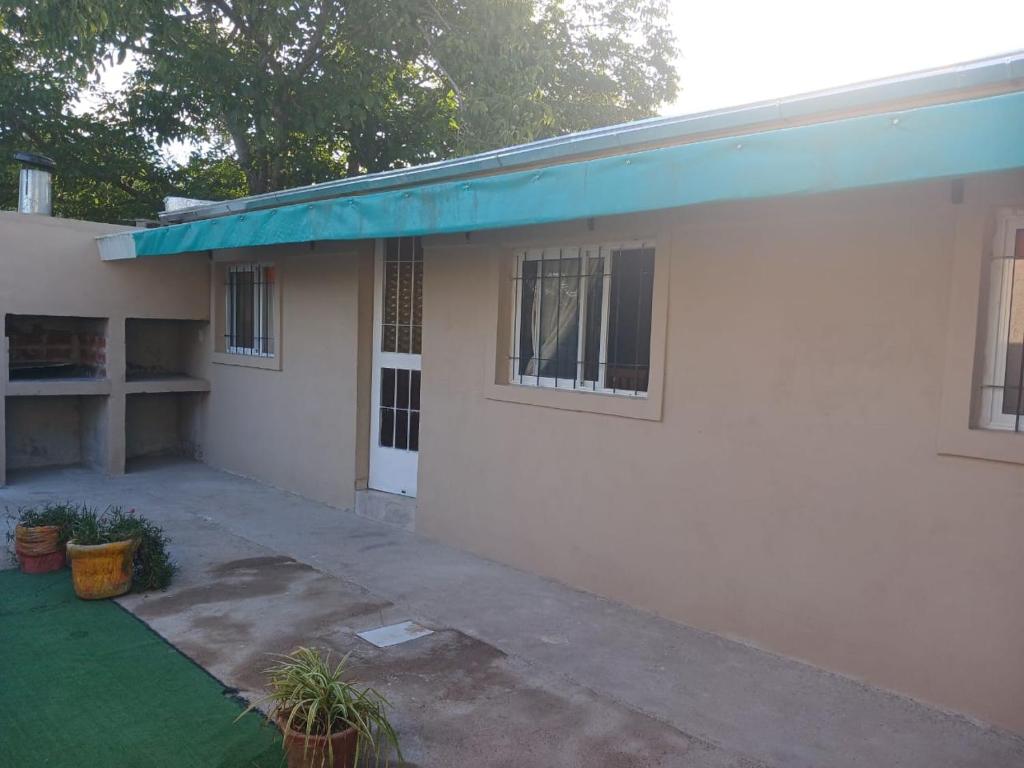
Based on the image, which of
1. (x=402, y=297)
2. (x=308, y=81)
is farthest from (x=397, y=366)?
(x=308, y=81)

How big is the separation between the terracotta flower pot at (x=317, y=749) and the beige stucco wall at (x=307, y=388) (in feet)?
16.3

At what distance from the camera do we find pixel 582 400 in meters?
5.86

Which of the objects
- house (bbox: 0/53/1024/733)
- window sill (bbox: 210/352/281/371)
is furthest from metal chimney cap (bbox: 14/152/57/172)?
window sill (bbox: 210/352/281/371)

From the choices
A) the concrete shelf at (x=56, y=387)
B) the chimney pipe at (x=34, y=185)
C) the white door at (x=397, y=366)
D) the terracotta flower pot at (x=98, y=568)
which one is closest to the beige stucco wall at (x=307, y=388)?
the white door at (x=397, y=366)

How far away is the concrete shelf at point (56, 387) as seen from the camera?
8.76 meters

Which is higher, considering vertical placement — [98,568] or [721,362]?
[721,362]

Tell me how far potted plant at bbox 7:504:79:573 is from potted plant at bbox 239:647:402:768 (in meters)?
3.26

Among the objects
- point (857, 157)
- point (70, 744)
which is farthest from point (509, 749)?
point (857, 157)

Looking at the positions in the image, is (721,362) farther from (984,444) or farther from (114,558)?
(114,558)

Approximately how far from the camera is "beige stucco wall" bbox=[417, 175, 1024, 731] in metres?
3.99

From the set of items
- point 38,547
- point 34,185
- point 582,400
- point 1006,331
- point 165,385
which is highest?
point 34,185

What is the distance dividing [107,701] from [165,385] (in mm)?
6465

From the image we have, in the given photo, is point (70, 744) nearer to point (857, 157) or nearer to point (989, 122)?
point (857, 157)

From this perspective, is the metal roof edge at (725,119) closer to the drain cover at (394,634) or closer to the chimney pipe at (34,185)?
the drain cover at (394,634)
